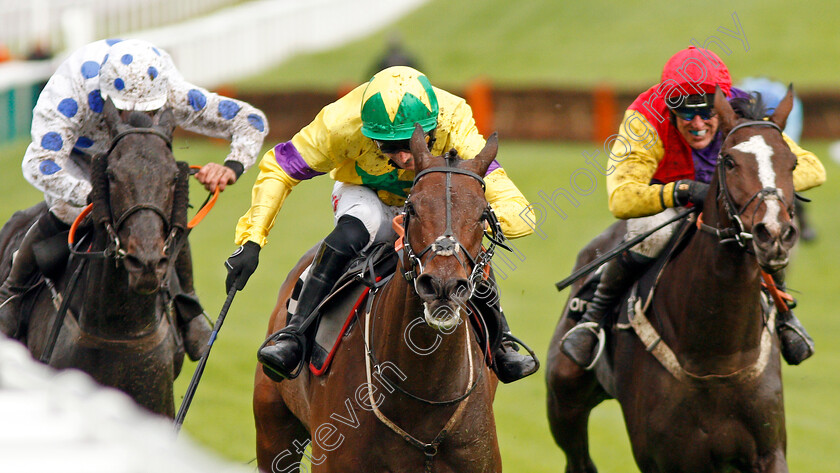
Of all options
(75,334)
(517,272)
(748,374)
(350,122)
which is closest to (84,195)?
(75,334)

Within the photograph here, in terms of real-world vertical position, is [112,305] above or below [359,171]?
below

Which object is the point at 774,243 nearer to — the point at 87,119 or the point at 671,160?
the point at 671,160

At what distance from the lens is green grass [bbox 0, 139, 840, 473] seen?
10039 millimetres

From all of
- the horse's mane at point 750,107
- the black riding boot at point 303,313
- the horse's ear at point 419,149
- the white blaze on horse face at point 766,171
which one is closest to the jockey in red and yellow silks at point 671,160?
the horse's mane at point 750,107

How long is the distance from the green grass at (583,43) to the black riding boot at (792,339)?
804 inches

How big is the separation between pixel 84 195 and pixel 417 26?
30.4m

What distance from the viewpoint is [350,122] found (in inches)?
229

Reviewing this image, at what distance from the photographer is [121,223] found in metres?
5.65

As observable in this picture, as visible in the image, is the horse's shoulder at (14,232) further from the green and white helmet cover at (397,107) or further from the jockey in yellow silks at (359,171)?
the green and white helmet cover at (397,107)

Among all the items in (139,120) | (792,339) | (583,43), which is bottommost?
(583,43)

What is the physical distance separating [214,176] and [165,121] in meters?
0.38

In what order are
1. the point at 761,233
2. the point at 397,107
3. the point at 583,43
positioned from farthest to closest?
the point at 583,43 → the point at 761,233 → the point at 397,107

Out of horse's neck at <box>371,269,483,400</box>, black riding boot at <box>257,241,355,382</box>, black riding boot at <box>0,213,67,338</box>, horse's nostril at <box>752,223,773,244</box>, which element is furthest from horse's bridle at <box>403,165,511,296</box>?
black riding boot at <box>0,213,67,338</box>

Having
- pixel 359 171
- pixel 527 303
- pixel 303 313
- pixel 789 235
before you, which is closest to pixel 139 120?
pixel 359 171
